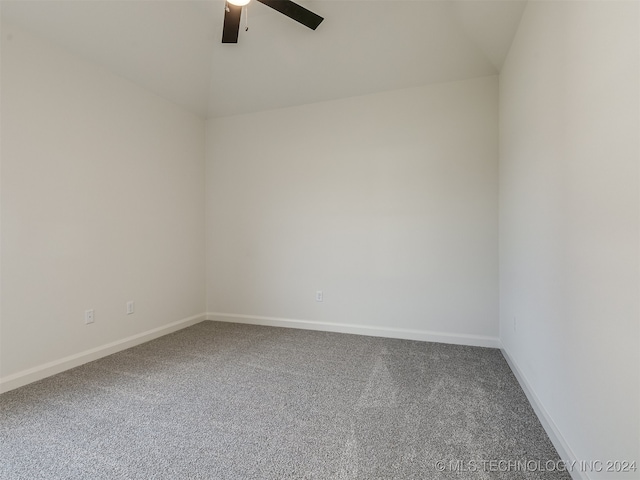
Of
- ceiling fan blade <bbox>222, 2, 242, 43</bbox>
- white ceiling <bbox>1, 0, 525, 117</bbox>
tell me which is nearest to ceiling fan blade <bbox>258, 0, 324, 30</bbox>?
ceiling fan blade <bbox>222, 2, 242, 43</bbox>

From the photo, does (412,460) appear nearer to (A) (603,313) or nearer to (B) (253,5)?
(A) (603,313)

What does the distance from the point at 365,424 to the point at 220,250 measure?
2.84 m

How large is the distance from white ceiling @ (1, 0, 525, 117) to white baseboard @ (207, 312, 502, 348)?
2547 millimetres

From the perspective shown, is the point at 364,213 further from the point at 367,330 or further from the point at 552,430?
the point at 552,430

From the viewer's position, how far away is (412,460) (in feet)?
4.71

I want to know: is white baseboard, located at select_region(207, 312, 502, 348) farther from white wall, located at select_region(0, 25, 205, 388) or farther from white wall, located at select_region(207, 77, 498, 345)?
white wall, located at select_region(0, 25, 205, 388)

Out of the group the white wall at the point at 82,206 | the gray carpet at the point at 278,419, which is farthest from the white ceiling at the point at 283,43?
the gray carpet at the point at 278,419

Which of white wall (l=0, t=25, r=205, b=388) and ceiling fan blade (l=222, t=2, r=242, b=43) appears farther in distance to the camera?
white wall (l=0, t=25, r=205, b=388)

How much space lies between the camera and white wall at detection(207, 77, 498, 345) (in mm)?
2951

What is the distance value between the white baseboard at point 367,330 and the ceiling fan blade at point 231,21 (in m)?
2.83

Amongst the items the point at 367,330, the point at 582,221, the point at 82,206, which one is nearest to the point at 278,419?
the point at 367,330

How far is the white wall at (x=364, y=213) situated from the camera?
9.68ft

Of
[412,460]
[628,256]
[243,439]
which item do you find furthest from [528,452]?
[243,439]

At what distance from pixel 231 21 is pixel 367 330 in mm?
2986
